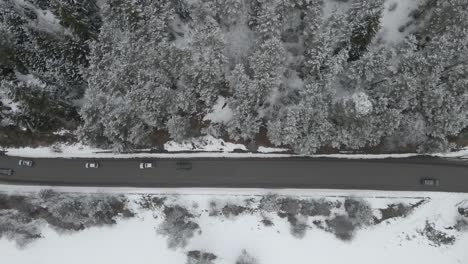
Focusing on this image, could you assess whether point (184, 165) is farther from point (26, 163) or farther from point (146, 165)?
point (26, 163)

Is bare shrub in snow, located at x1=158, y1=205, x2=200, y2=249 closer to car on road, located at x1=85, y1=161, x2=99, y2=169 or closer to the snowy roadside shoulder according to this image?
the snowy roadside shoulder

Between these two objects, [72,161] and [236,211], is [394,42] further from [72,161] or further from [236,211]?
[72,161]

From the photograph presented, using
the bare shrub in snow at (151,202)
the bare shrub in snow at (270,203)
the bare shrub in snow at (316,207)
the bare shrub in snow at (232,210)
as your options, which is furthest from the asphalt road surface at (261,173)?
the bare shrub in snow at (232,210)

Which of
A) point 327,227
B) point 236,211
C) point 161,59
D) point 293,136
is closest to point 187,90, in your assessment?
point 161,59

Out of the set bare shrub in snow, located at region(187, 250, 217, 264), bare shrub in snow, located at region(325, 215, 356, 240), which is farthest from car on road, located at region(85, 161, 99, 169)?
bare shrub in snow, located at region(325, 215, 356, 240)

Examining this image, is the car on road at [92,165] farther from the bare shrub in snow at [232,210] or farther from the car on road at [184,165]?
the bare shrub in snow at [232,210]

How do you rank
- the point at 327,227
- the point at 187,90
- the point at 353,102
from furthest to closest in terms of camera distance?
the point at 327,227
the point at 187,90
the point at 353,102
